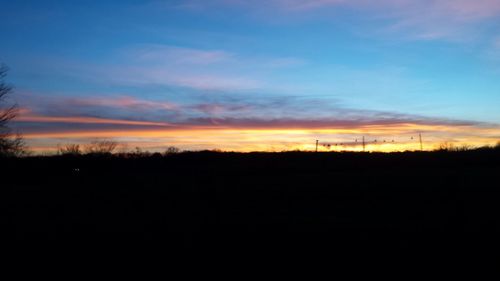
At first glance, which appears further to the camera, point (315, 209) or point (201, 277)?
point (315, 209)

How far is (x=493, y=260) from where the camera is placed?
10.3m

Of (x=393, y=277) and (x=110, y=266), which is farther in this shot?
(x=110, y=266)

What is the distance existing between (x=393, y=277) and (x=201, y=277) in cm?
351

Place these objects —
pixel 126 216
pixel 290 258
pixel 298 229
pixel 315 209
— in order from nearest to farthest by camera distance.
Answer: pixel 290 258 < pixel 298 229 < pixel 126 216 < pixel 315 209

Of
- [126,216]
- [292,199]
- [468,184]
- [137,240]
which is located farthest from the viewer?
[468,184]

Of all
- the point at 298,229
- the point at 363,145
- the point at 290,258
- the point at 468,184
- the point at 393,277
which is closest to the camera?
the point at 393,277

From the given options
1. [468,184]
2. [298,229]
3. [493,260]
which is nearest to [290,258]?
[298,229]

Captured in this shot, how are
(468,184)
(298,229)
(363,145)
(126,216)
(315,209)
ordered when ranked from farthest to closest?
(363,145) → (468,184) → (315,209) → (126,216) → (298,229)

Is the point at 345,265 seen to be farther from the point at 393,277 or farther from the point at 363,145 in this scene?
the point at 363,145

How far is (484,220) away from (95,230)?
1092 cm

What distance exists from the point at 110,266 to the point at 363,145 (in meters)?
63.2

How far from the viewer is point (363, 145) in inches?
2803

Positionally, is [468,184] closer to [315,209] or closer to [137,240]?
[315,209]

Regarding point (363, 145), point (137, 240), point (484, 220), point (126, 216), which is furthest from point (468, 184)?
point (363, 145)
